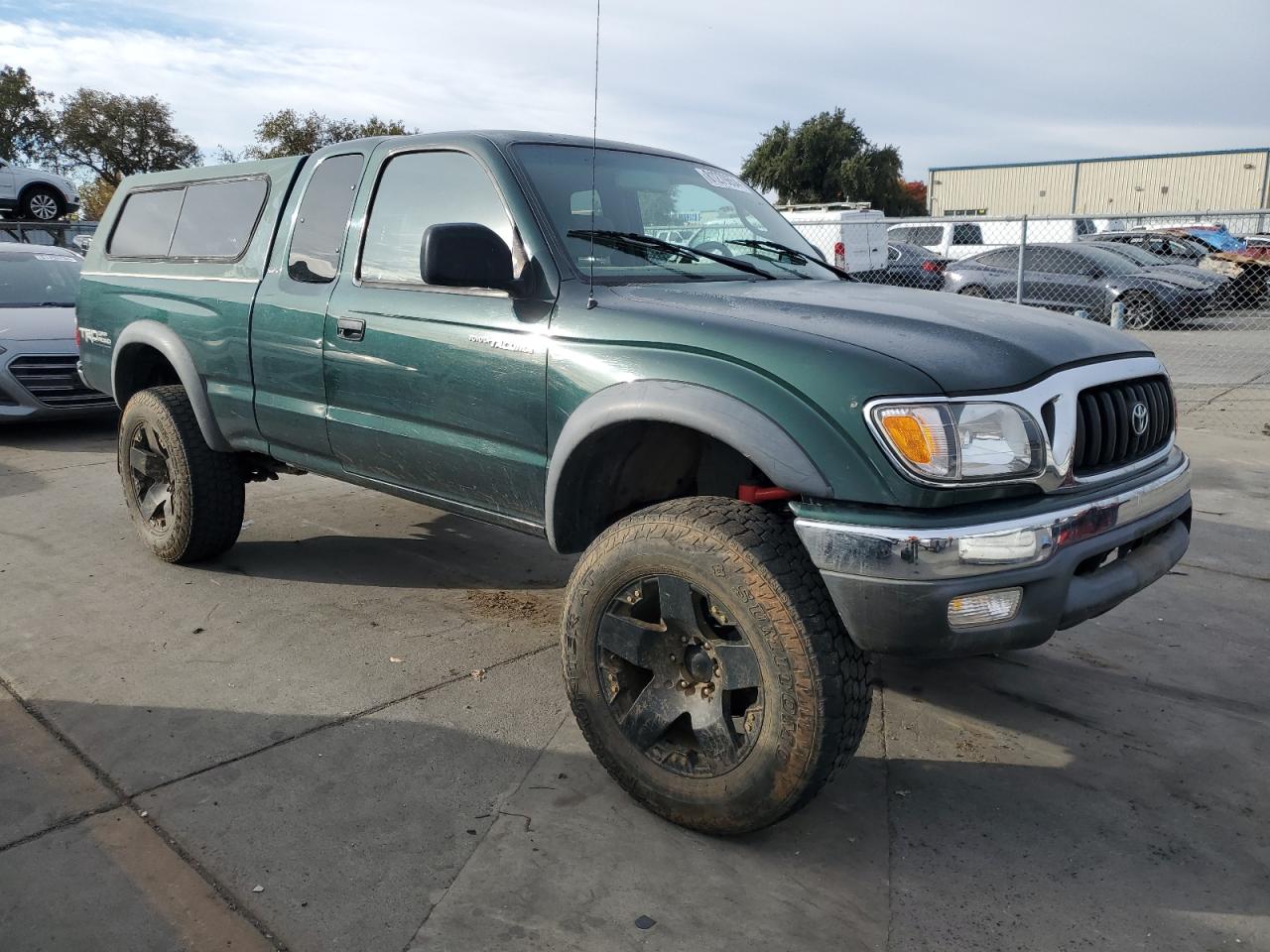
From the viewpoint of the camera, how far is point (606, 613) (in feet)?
9.48

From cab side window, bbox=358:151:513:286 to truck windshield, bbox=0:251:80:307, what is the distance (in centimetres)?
618

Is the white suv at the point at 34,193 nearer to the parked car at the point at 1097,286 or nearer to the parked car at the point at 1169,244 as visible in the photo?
the parked car at the point at 1097,286

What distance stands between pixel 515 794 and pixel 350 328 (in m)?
1.77

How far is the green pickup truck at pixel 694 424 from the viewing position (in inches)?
97.3

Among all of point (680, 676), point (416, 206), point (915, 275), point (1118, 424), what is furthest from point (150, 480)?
point (915, 275)

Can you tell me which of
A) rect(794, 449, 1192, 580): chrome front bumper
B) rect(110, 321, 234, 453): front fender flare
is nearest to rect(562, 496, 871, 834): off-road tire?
rect(794, 449, 1192, 580): chrome front bumper

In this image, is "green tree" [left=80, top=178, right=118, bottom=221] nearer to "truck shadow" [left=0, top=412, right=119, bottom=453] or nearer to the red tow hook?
"truck shadow" [left=0, top=412, right=119, bottom=453]

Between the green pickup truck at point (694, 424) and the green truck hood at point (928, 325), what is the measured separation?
0.01 meters

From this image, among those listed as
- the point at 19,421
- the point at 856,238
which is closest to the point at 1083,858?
the point at 19,421

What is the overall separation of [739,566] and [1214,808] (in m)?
1.58

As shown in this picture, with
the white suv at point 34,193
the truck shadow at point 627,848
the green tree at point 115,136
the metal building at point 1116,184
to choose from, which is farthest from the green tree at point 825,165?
the truck shadow at point 627,848

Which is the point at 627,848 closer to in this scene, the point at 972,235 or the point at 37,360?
the point at 37,360

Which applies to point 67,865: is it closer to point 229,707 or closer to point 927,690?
point 229,707

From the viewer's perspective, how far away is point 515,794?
118 inches
